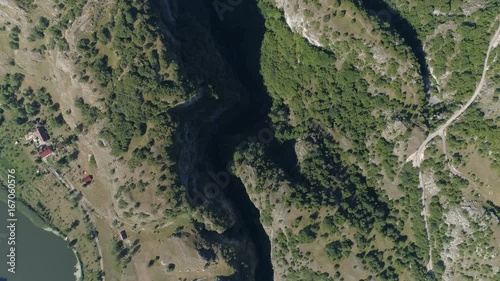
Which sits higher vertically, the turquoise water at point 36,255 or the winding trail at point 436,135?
the winding trail at point 436,135

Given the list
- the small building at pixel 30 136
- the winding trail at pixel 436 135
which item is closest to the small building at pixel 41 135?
the small building at pixel 30 136

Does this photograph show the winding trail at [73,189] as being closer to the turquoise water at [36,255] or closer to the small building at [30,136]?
the small building at [30,136]

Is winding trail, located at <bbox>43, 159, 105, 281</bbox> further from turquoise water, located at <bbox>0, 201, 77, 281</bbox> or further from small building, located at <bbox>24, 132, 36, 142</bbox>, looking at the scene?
turquoise water, located at <bbox>0, 201, 77, 281</bbox>

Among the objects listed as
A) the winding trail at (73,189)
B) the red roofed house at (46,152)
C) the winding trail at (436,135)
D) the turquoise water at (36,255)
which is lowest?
the turquoise water at (36,255)

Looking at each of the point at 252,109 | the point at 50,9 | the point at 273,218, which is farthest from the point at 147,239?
the point at 50,9

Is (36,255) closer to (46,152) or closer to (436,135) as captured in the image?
(46,152)

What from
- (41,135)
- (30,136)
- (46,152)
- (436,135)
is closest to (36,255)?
(46,152)

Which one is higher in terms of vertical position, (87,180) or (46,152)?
(87,180)
